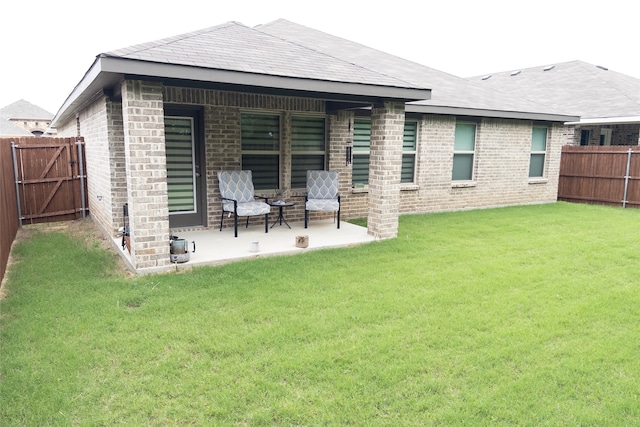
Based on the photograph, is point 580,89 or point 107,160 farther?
point 580,89

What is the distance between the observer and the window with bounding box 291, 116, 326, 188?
28.4ft

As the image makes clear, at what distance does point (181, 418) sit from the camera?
2721 mm

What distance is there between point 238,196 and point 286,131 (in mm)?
1657

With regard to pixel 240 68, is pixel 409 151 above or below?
below

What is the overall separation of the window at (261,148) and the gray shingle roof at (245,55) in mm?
1524

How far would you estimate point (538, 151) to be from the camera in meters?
12.5

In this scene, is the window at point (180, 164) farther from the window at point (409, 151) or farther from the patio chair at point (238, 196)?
the window at point (409, 151)

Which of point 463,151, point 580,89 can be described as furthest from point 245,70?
point 580,89

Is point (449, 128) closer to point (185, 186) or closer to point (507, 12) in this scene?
point (185, 186)

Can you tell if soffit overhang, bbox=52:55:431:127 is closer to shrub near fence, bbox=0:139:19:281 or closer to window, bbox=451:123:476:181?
shrub near fence, bbox=0:139:19:281

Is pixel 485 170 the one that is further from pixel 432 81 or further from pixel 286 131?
pixel 286 131

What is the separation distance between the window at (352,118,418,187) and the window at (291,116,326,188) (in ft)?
2.75

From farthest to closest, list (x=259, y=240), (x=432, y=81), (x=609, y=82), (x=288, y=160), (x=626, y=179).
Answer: (x=609, y=82) → (x=626, y=179) → (x=432, y=81) → (x=288, y=160) → (x=259, y=240)

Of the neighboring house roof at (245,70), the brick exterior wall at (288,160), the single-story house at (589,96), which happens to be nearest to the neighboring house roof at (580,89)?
the single-story house at (589,96)
